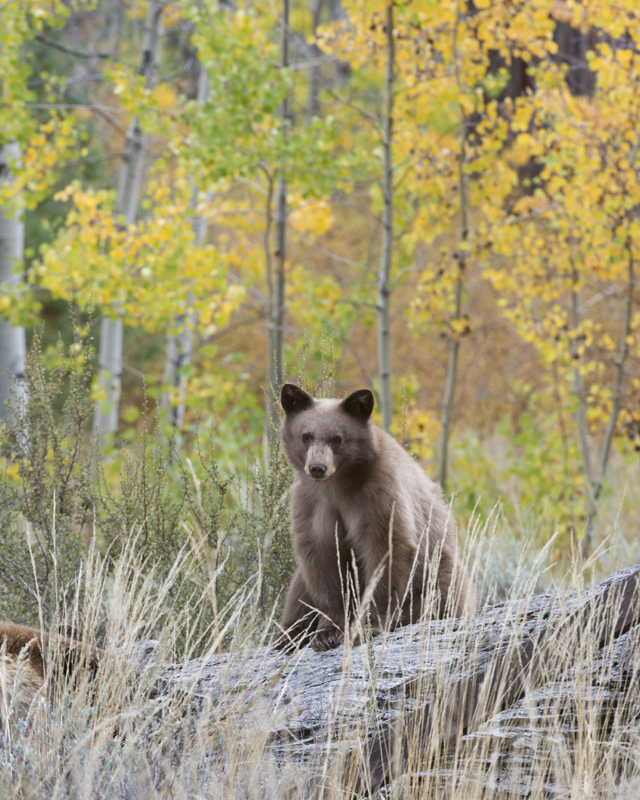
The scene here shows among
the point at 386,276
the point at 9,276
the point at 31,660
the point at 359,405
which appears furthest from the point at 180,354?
the point at 31,660

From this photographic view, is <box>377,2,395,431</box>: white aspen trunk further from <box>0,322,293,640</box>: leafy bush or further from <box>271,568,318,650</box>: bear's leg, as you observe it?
<box>271,568,318,650</box>: bear's leg

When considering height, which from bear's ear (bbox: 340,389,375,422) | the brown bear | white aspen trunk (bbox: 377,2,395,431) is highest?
white aspen trunk (bbox: 377,2,395,431)

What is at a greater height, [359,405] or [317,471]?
[359,405]

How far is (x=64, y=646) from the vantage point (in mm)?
2941

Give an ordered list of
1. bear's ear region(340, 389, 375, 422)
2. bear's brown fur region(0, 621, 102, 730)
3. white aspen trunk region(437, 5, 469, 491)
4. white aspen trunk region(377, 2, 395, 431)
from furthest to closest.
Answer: white aspen trunk region(437, 5, 469, 491) < white aspen trunk region(377, 2, 395, 431) < bear's ear region(340, 389, 375, 422) < bear's brown fur region(0, 621, 102, 730)

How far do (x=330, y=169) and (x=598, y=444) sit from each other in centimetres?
554

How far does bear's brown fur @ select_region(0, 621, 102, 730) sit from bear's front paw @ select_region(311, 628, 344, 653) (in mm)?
821

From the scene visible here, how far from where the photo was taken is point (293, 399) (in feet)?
11.6

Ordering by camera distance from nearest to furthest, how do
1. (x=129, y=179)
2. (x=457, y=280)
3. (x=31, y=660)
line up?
1. (x=31, y=660)
2. (x=457, y=280)
3. (x=129, y=179)

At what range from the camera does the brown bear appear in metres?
3.20

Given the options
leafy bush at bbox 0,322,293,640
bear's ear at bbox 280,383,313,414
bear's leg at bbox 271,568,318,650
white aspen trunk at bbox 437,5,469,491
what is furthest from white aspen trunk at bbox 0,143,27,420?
bear's leg at bbox 271,568,318,650

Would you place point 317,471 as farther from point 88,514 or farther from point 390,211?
point 390,211

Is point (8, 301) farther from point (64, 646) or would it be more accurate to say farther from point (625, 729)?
point (625, 729)

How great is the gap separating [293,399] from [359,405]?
Answer: 0.98 feet
